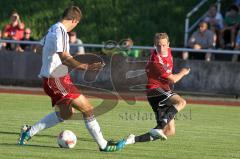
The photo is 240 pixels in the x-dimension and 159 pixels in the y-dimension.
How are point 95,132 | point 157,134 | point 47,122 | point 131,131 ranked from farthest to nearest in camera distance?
1. point 131,131
2. point 157,134
3. point 47,122
4. point 95,132

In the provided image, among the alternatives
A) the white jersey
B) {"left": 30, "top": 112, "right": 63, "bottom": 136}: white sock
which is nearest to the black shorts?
{"left": 30, "top": 112, "right": 63, "bottom": 136}: white sock

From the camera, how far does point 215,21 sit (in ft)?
82.5

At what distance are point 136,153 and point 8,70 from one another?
13982 mm

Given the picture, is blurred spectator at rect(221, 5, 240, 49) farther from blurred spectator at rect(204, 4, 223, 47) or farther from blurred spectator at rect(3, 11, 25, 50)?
blurred spectator at rect(3, 11, 25, 50)

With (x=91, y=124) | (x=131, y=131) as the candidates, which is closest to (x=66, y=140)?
(x=91, y=124)

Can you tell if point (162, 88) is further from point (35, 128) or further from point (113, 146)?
point (35, 128)

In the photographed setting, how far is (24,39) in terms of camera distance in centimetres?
2594

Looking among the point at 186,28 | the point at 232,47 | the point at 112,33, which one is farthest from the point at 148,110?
the point at 112,33

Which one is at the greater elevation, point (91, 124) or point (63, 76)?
point (63, 76)

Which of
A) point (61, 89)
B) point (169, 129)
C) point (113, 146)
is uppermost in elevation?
point (61, 89)

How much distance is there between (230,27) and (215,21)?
651 millimetres

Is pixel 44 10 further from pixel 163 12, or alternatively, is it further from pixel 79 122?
pixel 79 122

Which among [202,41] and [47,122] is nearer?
[47,122]

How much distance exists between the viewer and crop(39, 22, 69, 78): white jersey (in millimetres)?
11086
